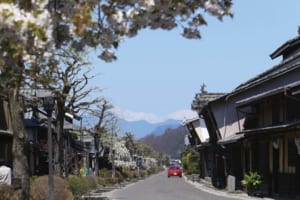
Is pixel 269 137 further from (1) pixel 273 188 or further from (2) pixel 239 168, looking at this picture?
(2) pixel 239 168

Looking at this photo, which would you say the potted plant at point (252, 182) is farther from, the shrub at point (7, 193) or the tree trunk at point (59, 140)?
the shrub at point (7, 193)

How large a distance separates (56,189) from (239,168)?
816 inches

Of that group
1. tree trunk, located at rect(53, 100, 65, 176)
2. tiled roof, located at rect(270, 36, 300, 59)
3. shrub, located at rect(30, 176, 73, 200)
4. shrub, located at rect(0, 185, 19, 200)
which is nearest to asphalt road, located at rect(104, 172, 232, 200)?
tree trunk, located at rect(53, 100, 65, 176)

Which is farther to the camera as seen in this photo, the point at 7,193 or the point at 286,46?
the point at 286,46

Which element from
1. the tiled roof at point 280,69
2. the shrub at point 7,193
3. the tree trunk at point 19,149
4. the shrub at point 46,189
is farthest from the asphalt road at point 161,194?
the shrub at point 7,193

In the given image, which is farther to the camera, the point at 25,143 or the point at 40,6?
the point at 25,143

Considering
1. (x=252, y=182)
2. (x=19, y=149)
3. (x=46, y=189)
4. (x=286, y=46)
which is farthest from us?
(x=286, y=46)

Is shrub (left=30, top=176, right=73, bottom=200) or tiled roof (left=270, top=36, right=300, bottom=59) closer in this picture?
shrub (left=30, top=176, right=73, bottom=200)

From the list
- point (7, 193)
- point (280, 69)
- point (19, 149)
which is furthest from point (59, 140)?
point (7, 193)

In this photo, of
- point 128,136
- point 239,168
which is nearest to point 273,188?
point 239,168

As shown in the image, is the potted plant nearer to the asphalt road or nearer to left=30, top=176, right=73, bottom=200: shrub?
the asphalt road

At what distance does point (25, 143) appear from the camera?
1529 cm

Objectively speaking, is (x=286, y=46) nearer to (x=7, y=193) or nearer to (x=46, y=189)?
(x=46, y=189)

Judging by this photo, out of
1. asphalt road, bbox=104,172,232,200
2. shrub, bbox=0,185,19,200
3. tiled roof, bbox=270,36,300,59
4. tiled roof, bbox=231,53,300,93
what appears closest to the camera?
shrub, bbox=0,185,19,200
